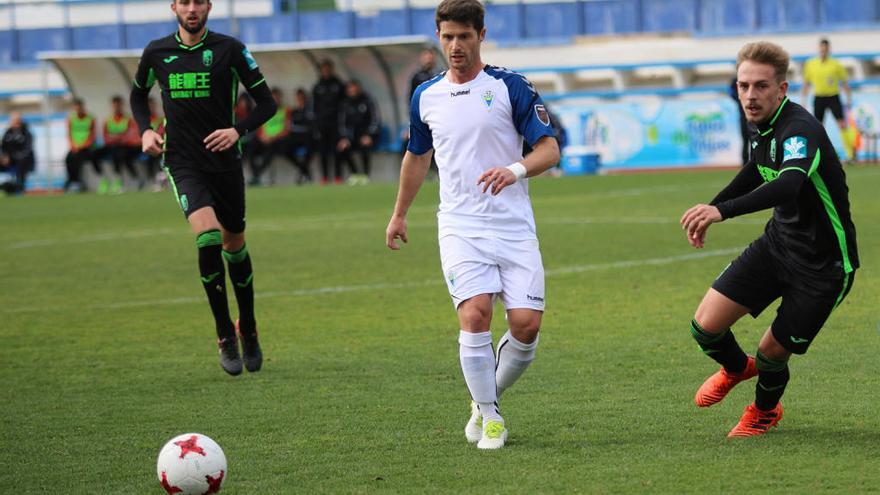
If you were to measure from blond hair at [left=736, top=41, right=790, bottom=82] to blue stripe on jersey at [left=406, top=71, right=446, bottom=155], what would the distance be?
130 centimetres

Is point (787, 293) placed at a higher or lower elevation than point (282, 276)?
higher

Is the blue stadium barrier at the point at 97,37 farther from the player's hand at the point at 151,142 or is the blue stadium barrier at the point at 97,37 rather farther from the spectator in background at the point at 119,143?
the player's hand at the point at 151,142

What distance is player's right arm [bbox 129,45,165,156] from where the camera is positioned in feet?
26.3

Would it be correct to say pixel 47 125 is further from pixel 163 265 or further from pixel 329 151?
pixel 163 265

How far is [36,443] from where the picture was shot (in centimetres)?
602

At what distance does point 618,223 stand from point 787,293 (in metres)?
10.3

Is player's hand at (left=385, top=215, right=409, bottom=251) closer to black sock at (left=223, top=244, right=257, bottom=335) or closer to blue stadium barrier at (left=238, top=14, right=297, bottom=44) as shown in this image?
black sock at (left=223, top=244, right=257, bottom=335)

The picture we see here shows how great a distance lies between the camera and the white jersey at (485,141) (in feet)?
19.3

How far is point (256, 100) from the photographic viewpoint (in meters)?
8.49

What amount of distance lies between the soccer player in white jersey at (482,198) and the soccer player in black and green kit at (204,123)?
237 centimetres

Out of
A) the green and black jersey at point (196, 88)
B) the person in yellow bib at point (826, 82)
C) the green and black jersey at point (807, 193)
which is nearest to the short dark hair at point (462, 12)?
the green and black jersey at point (807, 193)

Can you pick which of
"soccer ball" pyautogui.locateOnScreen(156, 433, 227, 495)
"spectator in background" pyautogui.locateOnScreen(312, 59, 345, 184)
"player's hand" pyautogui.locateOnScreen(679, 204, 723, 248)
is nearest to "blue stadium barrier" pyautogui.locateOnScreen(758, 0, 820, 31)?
"spectator in background" pyautogui.locateOnScreen(312, 59, 345, 184)

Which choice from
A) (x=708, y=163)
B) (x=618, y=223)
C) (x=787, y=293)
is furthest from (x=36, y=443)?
(x=708, y=163)

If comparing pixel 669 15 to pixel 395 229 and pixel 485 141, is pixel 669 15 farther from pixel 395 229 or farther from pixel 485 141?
pixel 485 141
